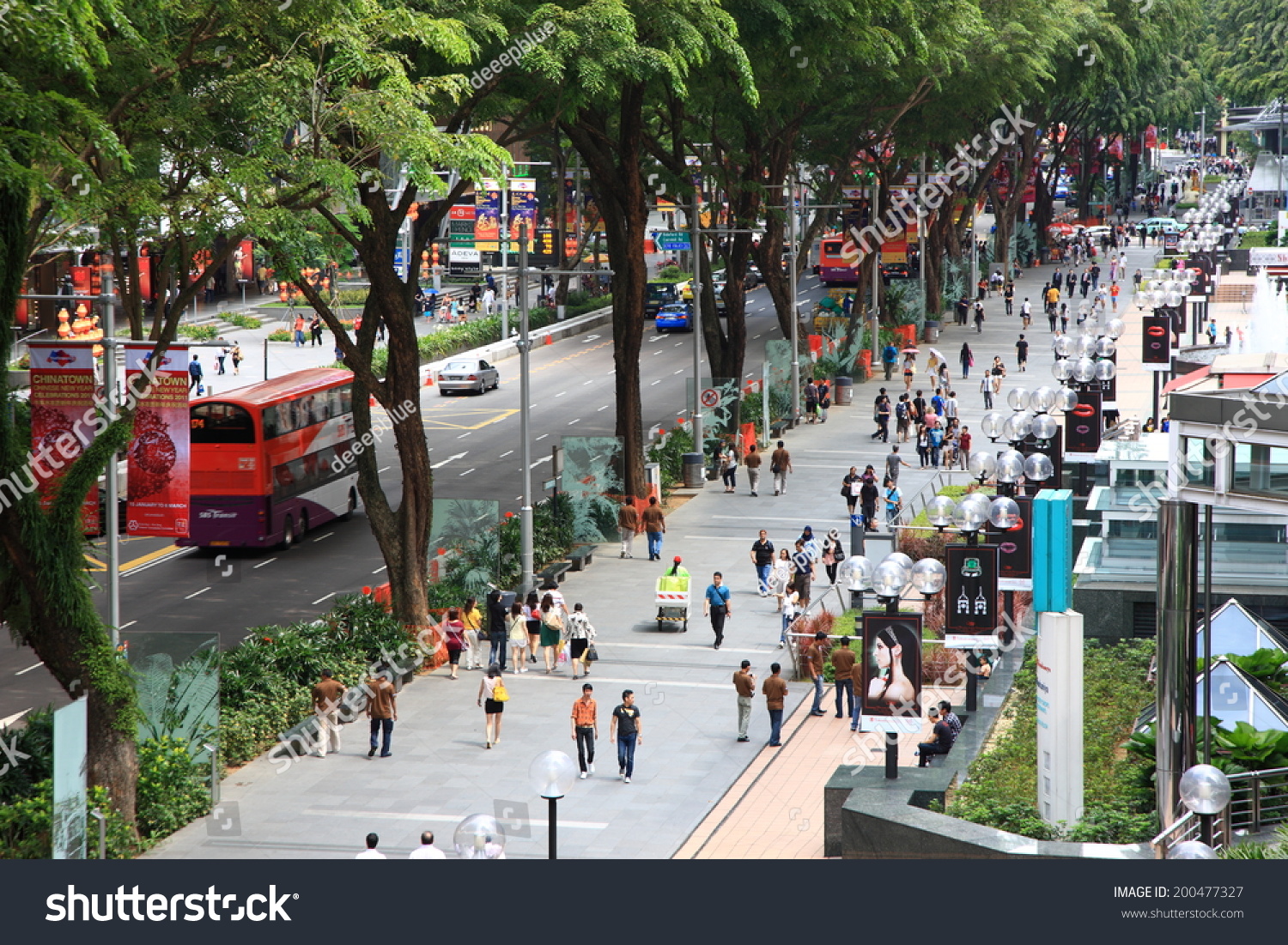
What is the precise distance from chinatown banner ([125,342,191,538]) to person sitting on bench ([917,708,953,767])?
9.94 m

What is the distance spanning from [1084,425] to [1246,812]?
13.9 metres

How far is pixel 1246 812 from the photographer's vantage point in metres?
16.4

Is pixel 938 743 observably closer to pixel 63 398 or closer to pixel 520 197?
pixel 63 398

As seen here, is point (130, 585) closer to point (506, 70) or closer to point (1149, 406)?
point (506, 70)

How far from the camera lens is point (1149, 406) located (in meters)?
49.0

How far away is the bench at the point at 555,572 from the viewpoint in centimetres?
3206

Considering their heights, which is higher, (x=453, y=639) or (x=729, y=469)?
(x=729, y=469)

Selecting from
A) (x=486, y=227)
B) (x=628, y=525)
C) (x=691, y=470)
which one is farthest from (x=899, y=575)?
(x=486, y=227)

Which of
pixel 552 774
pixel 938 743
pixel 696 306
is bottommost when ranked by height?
pixel 938 743

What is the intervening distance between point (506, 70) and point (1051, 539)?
1374cm

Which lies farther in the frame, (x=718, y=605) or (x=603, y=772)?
(x=718, y=605)

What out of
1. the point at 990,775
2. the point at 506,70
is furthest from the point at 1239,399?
the point at 506,70

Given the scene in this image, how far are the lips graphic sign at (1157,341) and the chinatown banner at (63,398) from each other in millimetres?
25930

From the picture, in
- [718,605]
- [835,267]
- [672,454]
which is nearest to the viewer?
[718,605]
